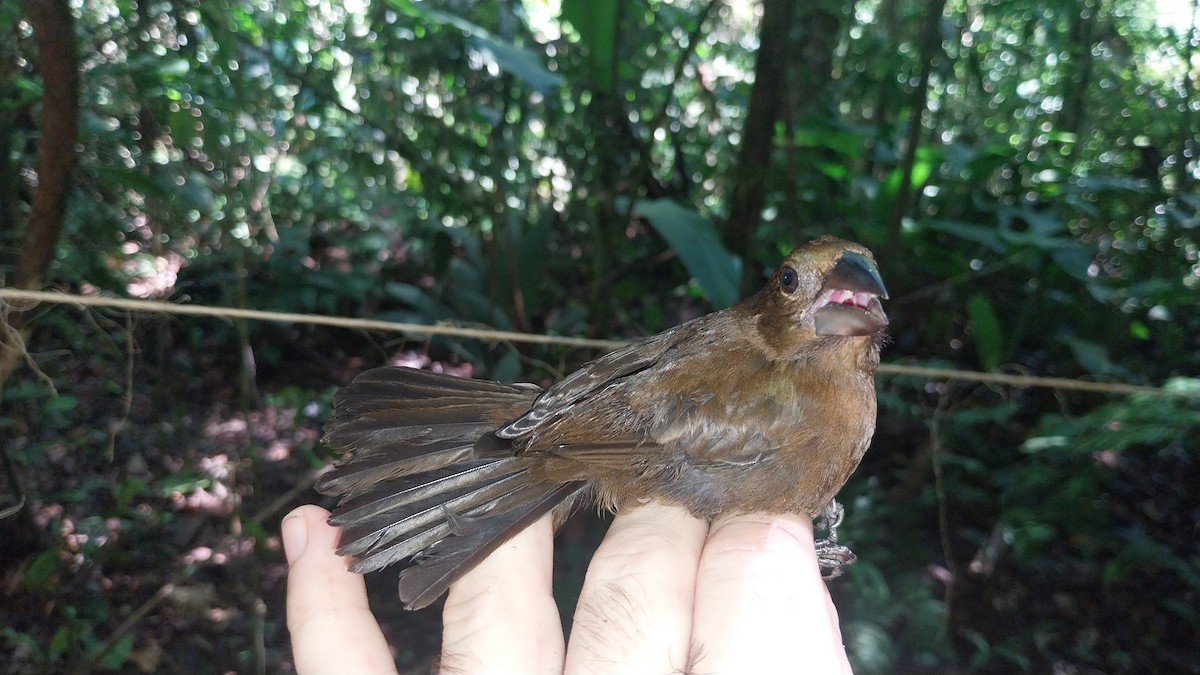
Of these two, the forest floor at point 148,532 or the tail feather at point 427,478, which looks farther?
the forest floor at point 148,532

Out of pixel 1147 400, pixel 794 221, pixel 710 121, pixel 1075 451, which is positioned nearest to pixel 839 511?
pixel 1075 451

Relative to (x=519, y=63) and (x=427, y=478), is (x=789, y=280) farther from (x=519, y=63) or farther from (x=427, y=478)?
(x=519, y=63)

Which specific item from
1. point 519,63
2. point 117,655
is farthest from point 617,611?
point 519,63

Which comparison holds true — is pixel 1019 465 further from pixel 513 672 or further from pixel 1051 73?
pixel 1051 73

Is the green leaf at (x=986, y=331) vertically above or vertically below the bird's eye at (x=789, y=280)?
below

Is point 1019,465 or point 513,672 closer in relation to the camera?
point 513,672

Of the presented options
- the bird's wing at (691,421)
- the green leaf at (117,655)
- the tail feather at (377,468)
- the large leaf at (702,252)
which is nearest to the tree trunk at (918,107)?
the large leaf at (702,252)

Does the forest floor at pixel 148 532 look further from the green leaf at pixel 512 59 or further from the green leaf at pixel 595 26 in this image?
the green leaf at pixel 595 26
